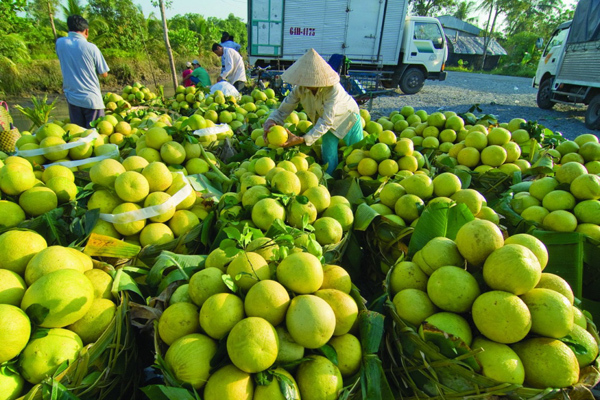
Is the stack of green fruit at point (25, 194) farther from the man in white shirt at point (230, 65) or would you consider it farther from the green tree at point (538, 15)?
the green tree at point (538, 15)

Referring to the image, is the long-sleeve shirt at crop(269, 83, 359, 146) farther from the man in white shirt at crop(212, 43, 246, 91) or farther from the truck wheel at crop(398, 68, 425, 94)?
the truck wheel at crop(398, 68, 425, 94)

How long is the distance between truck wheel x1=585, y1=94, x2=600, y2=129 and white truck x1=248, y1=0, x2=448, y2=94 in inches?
251

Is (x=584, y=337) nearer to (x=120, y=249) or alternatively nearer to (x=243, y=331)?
(x=243, y=331)

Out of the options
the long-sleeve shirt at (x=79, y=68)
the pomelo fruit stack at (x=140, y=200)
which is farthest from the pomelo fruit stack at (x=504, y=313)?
the long-sleeve shirt at (x=79, y=68)

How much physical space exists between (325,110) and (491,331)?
265cm

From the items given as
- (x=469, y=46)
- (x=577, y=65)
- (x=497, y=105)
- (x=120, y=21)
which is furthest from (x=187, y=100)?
(x=469, y=46)

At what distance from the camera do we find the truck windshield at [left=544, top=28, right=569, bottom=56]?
11.2 metres

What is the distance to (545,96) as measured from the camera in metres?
11.8

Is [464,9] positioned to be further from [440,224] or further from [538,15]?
[440,224]

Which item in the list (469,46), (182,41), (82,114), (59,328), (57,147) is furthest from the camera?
(469,46)

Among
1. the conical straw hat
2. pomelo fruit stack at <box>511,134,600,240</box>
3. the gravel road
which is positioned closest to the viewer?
pomelo fruit stack at <box>511,134,600,240</box>

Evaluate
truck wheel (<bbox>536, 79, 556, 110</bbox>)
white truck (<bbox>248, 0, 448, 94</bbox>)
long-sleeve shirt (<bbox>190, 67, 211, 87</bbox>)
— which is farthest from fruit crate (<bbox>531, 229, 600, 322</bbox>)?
truck wheel (<bbox>536, 79, 556, 110</bbox>)

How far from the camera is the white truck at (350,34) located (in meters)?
13.3

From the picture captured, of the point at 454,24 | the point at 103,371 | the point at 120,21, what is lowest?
the point at 103,371
